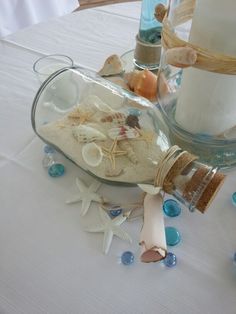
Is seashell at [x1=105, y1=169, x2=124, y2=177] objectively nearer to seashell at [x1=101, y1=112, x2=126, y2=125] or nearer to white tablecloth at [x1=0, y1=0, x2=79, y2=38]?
seashell at [x1=101, y1=112, x2=126, y2=125]

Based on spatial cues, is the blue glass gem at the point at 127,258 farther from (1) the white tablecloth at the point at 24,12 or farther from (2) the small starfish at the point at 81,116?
(1) the white tablecloth at the point at 24,12

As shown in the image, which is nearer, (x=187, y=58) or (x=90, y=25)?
(x=187, y=58)

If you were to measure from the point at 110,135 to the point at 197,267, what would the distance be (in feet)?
0.52

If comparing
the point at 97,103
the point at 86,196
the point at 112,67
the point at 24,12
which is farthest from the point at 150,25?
the point at 24,12

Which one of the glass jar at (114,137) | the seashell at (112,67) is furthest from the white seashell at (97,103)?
the seashell at (112,67)

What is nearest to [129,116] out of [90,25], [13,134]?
[13,134]

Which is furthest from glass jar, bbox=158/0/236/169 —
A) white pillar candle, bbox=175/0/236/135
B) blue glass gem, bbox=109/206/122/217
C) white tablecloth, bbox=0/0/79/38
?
white tablecloth, bbox=0/0/79/38

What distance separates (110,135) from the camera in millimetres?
365

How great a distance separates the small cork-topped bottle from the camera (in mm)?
290

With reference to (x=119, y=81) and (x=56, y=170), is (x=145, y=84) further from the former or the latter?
(x=56, y=170)

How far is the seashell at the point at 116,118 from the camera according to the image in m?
0.38

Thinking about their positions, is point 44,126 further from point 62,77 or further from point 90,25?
point 90,25

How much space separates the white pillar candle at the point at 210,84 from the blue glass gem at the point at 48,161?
0.51ft

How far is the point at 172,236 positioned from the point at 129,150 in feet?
0.32
